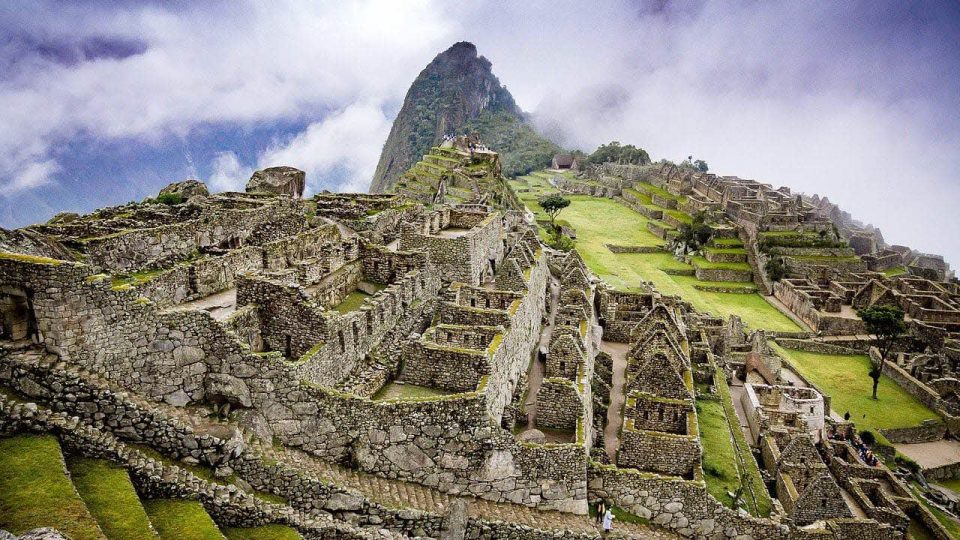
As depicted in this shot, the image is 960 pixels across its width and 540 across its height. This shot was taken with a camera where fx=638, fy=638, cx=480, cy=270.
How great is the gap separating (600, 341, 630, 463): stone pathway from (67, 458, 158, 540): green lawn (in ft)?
44.9

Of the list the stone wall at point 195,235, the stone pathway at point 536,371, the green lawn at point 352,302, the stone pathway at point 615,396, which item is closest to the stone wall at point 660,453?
the stone pathway at point 615,396

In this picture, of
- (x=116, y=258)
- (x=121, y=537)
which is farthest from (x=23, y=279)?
(x=116, y=258)

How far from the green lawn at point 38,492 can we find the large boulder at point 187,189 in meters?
22.3

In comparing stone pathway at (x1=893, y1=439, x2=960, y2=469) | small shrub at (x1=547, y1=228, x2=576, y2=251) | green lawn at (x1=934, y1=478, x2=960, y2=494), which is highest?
small shrub at (x1=547, y1=228, x2=576, y2=251)

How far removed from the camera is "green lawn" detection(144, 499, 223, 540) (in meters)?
10.6

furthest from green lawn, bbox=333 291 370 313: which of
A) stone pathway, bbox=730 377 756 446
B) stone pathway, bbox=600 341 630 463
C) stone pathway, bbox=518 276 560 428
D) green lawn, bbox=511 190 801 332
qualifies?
green lawn, bbox=511 190 801 332

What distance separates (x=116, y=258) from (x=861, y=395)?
4645 centimetres

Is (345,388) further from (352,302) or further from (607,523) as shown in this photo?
(607,523)

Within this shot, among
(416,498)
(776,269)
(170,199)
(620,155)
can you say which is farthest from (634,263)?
(620,155)

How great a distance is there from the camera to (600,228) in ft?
271

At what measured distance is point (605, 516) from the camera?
16.4 meters

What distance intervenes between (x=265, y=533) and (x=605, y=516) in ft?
28.2

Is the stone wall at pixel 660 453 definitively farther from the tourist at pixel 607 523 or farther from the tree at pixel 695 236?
the tree at pixel 695 236

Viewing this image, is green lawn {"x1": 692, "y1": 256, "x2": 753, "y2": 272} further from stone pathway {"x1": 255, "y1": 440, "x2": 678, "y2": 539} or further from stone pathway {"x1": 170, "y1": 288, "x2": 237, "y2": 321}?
stone pathway {"x1": 170, "y1": 288, "x2": 237, "y2": 321}
